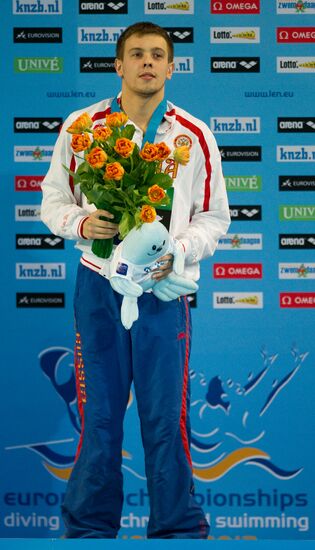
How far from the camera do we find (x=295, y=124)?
13.9ft

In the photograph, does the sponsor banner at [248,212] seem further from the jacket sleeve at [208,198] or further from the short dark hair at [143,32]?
the short dark hair at [143,32]

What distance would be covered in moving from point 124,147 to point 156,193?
17 centimetres

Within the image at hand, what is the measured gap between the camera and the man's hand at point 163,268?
3.16m

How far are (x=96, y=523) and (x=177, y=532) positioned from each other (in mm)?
281

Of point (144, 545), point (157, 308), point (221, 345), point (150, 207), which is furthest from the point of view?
point (221, 345)

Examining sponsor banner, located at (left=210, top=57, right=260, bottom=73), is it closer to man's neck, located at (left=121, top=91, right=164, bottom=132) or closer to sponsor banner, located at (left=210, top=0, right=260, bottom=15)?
sponsor banner, located at (left=210, top=0, right=260, bottom=15)

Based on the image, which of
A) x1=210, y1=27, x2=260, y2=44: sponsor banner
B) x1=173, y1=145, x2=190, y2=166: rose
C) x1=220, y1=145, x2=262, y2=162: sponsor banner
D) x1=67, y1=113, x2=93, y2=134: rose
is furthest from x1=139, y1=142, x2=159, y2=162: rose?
x1=210, y1=27, x2=260, y2=44: sponsor banner

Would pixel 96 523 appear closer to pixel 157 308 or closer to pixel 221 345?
pixel 157 308

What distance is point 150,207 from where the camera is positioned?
2.97 m

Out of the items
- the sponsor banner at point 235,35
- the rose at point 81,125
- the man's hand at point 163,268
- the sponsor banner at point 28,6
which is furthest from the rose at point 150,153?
the sponsor banner at point 28,6

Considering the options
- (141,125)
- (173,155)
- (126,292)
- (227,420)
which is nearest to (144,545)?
(126,292)

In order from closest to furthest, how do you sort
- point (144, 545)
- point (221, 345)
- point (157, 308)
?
point (144, 545) → point (157, 308) → point (221, 345)

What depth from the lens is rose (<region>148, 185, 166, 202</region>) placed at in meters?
2.95

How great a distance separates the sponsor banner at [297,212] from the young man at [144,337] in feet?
2.83
